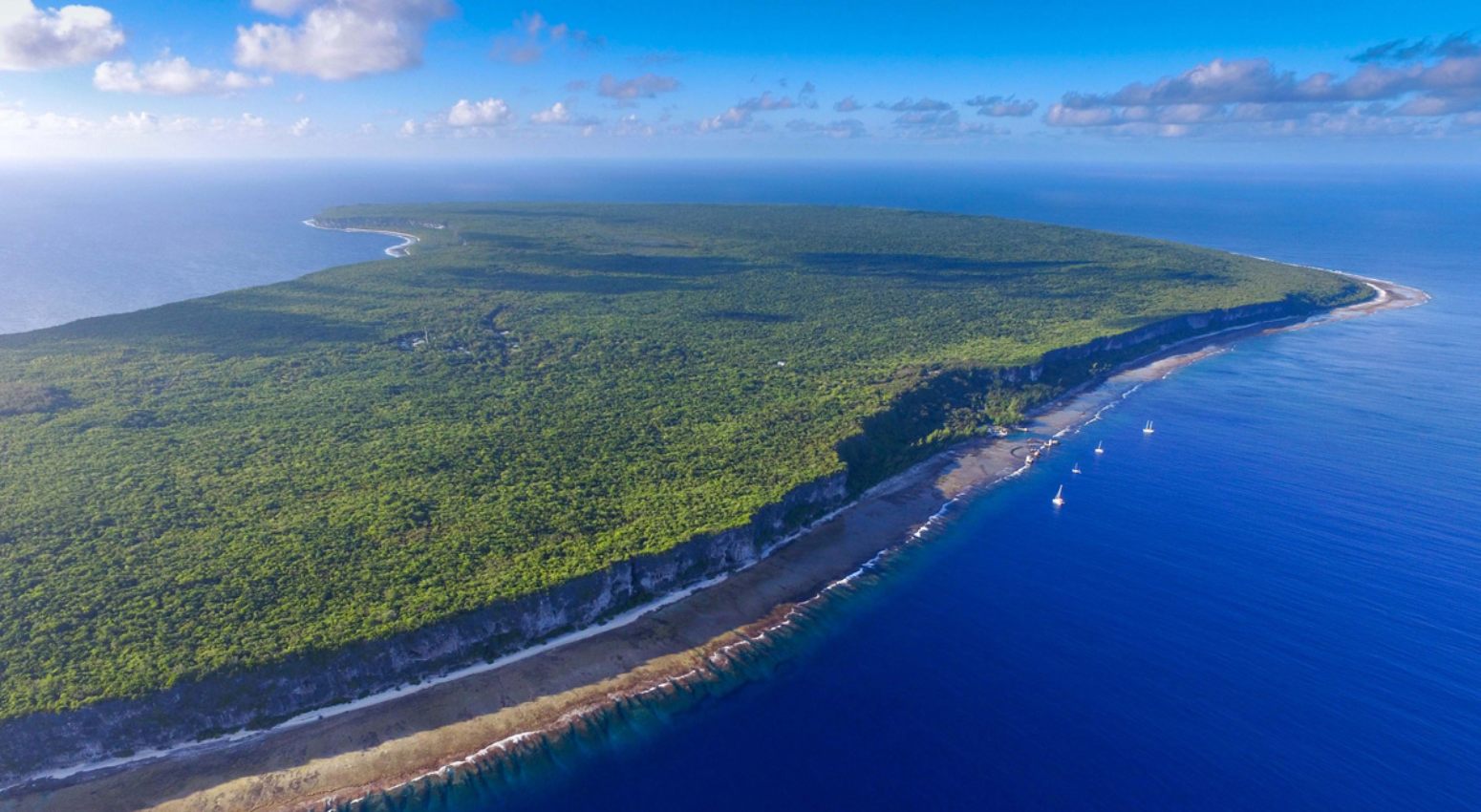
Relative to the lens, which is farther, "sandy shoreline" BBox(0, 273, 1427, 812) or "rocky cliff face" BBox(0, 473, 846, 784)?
"rocky cliff face" BBox(0, 473, 846, 784)

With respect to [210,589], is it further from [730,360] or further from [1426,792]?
[1426,792]

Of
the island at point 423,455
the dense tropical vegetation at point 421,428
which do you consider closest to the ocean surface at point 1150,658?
the island at point 423,455

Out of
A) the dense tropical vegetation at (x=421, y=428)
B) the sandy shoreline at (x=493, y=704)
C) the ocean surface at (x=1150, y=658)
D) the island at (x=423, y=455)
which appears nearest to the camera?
the sandy shoreline at (x=493, y=704)

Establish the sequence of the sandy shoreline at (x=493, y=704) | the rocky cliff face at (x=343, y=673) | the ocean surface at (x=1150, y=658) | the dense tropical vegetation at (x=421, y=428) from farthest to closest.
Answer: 1. the dense tropical vegetation at (x=421, y=428)
2. the ocean surface at (x=1150, y=658)
3. the rocky cliff face at (x=343, y=673)
4. the sandy shoreline at (x=493, y=704)

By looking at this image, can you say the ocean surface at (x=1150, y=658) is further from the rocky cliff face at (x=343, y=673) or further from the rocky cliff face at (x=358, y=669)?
the rocky cliff face at (x=343, y=673)

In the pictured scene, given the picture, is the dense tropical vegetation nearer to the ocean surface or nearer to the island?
the island

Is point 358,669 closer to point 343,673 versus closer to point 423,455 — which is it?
point 343,673

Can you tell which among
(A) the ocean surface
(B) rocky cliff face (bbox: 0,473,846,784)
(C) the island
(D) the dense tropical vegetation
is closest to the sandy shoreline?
(B) rocky cliff face (bbox: 0,473,846,784)

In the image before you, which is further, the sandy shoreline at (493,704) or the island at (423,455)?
the island at (423,455)
